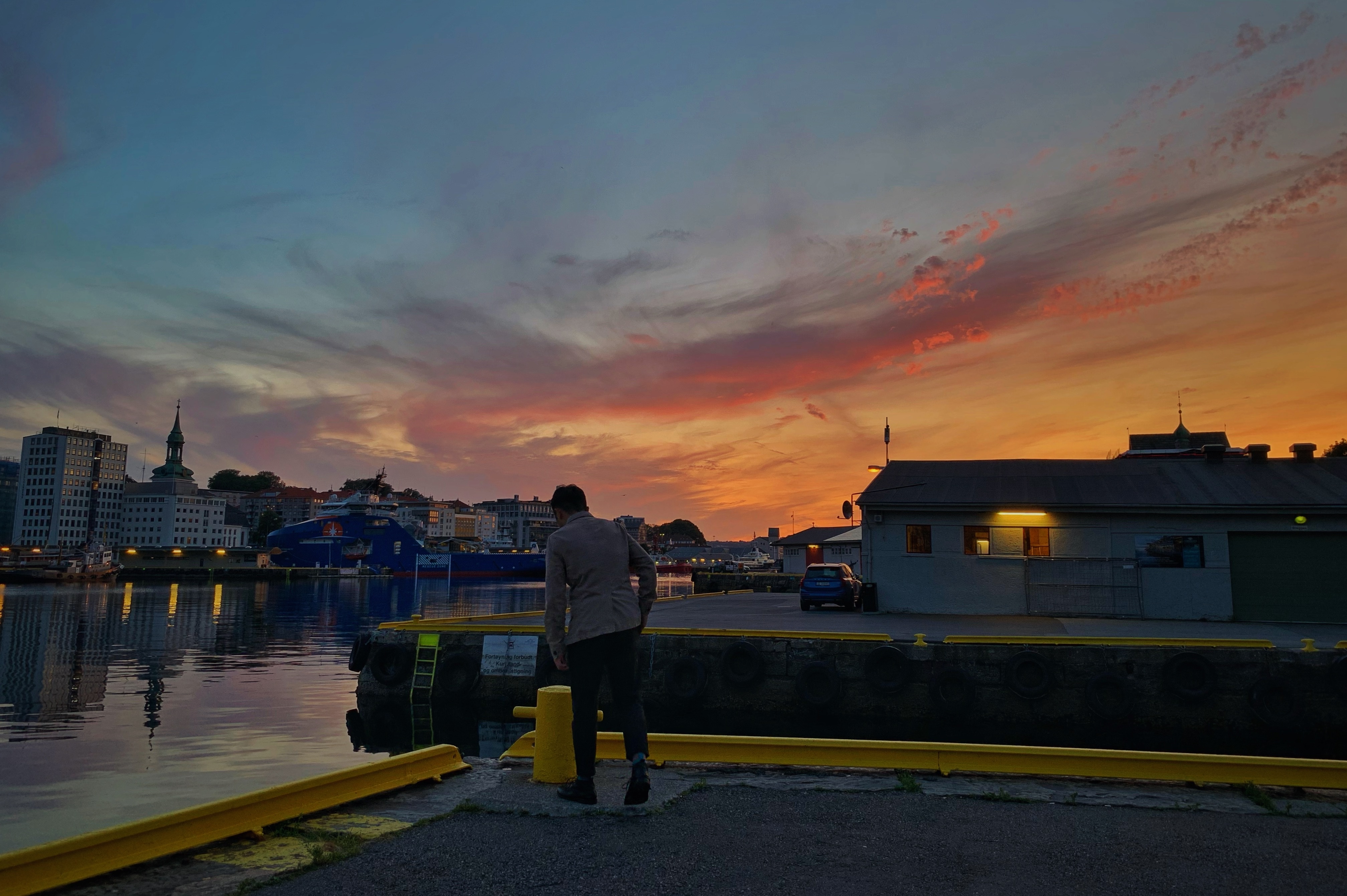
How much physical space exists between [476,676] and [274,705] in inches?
172

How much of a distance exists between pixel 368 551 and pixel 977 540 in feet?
338

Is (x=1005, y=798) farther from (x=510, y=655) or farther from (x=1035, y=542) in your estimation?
(x=1035, y=542)

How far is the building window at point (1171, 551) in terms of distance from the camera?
21.0 m

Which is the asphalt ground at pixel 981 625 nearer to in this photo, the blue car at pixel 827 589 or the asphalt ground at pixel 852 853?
the blue car at pixel 827 589

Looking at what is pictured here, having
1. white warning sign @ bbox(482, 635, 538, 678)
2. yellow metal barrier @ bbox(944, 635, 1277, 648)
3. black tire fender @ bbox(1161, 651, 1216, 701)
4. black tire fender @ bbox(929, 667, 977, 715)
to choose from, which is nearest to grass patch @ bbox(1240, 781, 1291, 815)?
black tire fender @ bbox(929, 667, 977, 715)

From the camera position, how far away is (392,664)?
16844 millimetres

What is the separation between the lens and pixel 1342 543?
20219 mm

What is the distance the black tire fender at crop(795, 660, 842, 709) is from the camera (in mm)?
14438

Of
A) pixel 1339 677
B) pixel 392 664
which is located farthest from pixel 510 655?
pixel 1339 677

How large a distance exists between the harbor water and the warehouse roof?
1449 centimetres

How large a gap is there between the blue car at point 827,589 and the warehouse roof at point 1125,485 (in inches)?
127

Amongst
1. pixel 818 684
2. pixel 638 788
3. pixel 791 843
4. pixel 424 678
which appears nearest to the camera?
pixel 791 843

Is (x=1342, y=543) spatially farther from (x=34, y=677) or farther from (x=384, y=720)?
(x=34, y=677)

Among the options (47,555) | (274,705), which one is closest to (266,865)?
→ (274,705)
